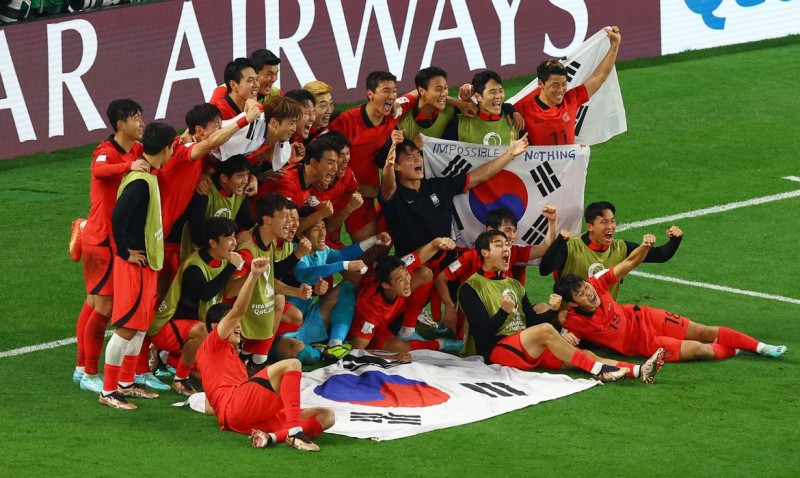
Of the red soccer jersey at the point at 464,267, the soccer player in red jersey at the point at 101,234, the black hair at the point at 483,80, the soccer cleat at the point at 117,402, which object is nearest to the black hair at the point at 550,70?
the black hair at the point at 483,80

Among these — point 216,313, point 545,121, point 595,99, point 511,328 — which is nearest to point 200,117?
point 216,313

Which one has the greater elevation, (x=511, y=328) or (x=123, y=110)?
(x=123, y=110)

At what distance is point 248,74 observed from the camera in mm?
10812

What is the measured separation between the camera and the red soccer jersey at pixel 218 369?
9.21 m

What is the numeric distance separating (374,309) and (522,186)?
1720mm

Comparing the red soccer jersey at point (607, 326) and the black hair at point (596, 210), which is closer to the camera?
the red soccer jersey at point (607, 326)

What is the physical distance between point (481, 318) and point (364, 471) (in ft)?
7.78

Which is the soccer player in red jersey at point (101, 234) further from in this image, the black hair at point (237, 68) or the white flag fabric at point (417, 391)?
the white flag fabric at point (417, 391)

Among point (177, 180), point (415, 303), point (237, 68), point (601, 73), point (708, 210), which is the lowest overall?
point (415, 303)

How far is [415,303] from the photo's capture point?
11.3m

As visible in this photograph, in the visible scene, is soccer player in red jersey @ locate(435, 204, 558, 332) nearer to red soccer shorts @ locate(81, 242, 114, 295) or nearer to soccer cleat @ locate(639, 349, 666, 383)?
soccer cleat @ locate(639, 349, 666, 383)

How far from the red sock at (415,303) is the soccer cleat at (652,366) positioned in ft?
6.08

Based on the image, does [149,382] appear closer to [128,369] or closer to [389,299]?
[128,369]

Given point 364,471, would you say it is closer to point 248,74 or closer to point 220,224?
point 220,224
